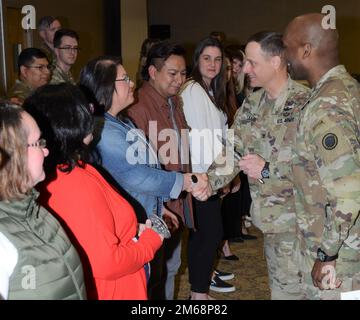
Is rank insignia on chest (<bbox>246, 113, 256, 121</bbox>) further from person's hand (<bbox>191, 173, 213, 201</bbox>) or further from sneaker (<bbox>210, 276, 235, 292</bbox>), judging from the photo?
sneaker (<bbox>210, 276, 235, 292</bbox>)

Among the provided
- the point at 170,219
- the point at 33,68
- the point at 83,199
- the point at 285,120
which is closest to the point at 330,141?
the point at 285,120

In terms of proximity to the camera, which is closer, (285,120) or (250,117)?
(285,120)

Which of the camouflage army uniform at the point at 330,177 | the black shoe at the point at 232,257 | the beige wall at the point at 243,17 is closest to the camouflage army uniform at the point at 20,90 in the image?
the black shoe at the point at 232,257

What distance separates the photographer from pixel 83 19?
762 centimetres

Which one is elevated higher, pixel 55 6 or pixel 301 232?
pixel 55 6

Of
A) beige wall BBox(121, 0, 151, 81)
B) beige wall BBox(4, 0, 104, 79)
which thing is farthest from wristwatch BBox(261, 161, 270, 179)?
beige wall BBox(121, 0, 151, 81)

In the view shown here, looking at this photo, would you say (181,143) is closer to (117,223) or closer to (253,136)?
(253,136)

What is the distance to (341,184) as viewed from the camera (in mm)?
1571

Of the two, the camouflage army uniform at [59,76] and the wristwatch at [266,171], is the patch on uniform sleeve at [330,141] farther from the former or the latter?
the camouflage army uniform at [59,76]

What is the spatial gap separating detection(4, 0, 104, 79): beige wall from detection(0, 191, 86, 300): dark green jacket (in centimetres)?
556

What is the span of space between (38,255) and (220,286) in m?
2.39

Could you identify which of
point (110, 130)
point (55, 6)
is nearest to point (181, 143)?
point (110, 130)

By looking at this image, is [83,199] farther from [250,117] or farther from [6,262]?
[250,117]
